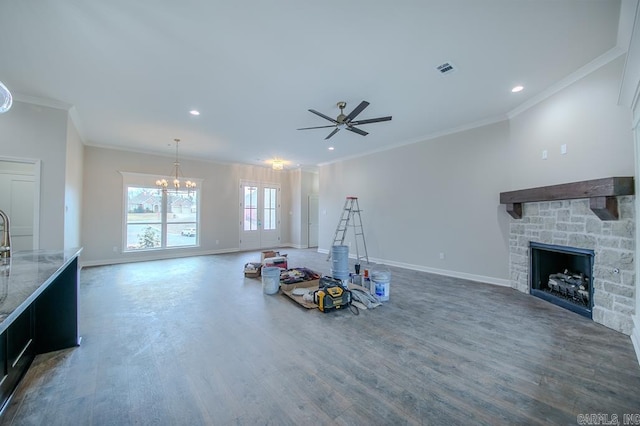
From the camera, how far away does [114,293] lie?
13.7 ft

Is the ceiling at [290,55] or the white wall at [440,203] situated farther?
the white wall at [440,203]

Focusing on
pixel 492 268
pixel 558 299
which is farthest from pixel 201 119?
pixel 558 299

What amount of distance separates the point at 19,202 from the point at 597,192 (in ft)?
26.9

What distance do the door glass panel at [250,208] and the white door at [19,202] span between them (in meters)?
5.06

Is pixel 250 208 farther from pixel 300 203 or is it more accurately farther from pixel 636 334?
pixel 636 334

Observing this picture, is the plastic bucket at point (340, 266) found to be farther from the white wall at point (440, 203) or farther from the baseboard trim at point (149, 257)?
the baseboard trim at point (149, 257)

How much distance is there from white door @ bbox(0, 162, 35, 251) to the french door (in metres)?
4.94

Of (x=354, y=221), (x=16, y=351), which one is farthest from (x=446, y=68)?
A: (x=16, y=351)

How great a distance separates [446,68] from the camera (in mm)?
3059

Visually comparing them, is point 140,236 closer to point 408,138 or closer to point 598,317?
point 408,138

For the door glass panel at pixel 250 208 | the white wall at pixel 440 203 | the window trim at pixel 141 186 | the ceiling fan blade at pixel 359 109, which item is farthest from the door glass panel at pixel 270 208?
the ceiling fan blade at pixel 359 109

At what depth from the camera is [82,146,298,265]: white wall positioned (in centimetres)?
627

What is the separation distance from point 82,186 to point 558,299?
9461 mm

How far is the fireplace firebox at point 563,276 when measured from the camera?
10.8 ft
